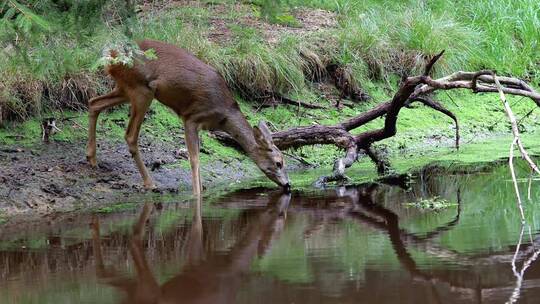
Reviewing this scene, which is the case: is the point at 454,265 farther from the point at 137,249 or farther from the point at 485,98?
the point at 485,98

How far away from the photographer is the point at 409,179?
9.62m

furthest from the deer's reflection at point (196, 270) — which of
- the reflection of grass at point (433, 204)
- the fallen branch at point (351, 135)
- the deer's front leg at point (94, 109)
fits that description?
the fallen branch at point (351, 135)

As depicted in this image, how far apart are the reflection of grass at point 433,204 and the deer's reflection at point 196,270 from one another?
1.27m

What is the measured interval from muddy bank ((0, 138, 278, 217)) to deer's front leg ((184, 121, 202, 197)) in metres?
0.24

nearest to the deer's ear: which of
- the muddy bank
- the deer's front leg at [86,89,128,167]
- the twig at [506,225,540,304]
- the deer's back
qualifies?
the deer's back

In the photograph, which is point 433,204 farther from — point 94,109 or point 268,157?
point 94,109

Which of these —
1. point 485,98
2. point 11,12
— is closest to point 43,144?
point 11,12

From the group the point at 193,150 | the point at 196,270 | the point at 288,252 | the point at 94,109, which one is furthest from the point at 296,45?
the point at 196,270

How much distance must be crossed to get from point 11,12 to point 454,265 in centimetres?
362

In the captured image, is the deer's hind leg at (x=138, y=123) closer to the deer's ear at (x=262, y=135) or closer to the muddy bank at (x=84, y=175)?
the muddy bank at (x=84, y=175)

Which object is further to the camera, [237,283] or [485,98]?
[485,98]

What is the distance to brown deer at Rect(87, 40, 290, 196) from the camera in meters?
8.99

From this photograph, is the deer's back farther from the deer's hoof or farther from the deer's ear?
the deer's hoof

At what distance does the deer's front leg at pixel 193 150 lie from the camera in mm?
8828
